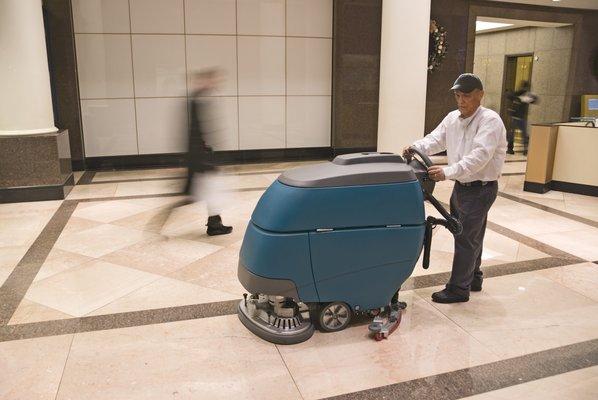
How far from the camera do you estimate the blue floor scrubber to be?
95.7 inches

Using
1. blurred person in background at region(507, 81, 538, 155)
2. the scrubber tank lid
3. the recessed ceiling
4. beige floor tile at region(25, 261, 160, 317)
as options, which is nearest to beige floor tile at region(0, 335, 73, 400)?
beige floor tile at region(25, 261, 160, 317)

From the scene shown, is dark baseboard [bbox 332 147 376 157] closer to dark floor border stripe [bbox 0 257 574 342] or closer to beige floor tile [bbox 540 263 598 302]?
beige floor tile [bbox 540 263 598 302]

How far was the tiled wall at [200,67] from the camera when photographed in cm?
741

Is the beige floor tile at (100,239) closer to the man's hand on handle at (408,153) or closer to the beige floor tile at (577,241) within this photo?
the man's hand on handle at (408,153)

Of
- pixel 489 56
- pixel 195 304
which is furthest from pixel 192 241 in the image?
pixel 489 56

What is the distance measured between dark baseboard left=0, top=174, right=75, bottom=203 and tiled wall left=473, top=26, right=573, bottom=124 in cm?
1010

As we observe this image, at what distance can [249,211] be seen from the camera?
5.38 meters

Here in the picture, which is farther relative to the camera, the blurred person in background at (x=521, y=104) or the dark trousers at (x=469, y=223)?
the blurred person in background at (x=521, y=104)

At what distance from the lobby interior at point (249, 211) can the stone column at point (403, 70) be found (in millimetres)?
26

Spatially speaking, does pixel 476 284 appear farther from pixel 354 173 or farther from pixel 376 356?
pixel 354 173

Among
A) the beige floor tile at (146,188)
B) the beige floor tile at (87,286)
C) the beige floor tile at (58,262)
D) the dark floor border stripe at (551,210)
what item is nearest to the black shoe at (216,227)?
the beige floor tile at (87,286)

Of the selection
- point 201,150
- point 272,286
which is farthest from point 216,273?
point 272,286

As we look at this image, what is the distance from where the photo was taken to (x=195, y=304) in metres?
3.15

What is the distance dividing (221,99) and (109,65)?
68.8 inches
